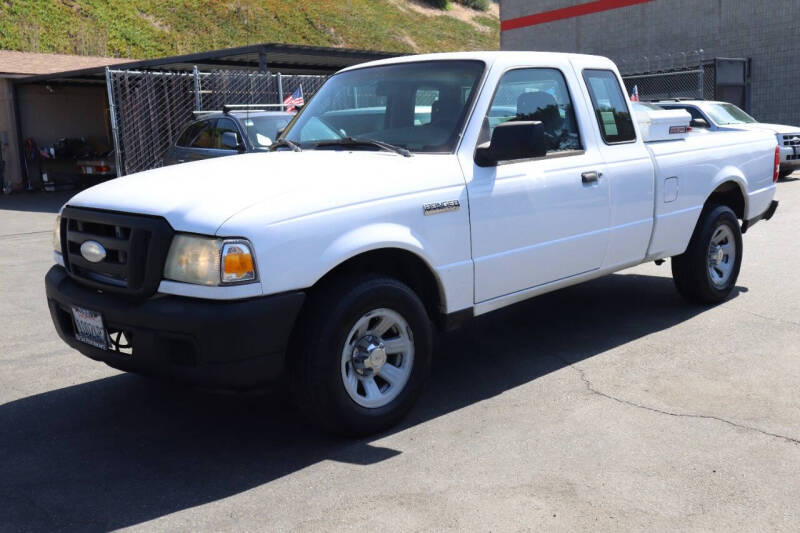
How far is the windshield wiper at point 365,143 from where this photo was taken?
461 centimetres

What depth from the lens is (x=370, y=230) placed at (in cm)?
408

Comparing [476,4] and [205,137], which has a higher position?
[476,4]

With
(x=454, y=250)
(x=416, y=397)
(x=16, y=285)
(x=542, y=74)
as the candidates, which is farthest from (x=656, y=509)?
(x=16, y=285)

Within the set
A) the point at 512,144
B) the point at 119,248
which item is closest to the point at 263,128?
the point at 512,144

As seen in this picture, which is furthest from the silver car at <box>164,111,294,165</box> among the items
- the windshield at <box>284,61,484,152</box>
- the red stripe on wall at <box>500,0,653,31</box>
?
the red stripe on wall at <box>500,0,653,31</box>

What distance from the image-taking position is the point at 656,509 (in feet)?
11.2

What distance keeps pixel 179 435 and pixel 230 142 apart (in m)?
7.84

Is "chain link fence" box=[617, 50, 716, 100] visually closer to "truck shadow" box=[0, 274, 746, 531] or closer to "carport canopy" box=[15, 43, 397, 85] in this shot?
"carport canopy" box=[15, 43, 397, 85]

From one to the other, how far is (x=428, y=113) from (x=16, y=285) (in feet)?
18.9

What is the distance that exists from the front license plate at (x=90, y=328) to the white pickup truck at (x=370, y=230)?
0.01 metres

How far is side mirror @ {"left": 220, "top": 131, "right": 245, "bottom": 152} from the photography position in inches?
450

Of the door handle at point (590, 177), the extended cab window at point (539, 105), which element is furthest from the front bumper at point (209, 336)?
the door handle at point (590, 177)

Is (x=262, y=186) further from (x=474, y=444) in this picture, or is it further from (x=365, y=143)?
(x=474, y=444)

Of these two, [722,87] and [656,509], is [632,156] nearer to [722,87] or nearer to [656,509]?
[656,509]
